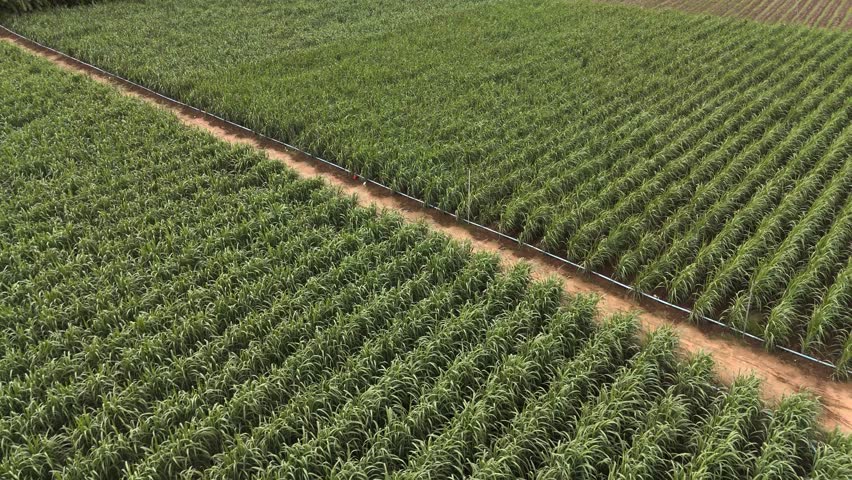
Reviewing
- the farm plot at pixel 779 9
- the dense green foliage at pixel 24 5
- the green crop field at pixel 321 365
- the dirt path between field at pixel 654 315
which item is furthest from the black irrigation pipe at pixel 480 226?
the farm plot at pixel 779 9

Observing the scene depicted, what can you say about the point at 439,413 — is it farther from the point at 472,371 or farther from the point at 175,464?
the point at 175,464

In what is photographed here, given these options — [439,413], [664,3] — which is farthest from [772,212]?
[664,3]

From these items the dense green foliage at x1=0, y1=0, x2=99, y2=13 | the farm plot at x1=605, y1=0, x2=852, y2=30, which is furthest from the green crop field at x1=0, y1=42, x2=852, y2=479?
the farm plot at x1=605, y1=0, x2=852, y2=30

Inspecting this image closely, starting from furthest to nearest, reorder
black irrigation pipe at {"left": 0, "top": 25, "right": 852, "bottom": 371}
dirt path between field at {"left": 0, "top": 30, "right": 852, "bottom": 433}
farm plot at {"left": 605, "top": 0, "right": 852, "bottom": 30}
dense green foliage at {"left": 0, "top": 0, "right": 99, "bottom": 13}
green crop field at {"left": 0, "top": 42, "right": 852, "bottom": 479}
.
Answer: farm plot at {"left": 605, "top": 0, "right": 852, "bottom": 30} < dense green foliage at {"left": 0, "top": 0, "right": 99, "bottom": 13} < black irrigation pipe at {"left": 0, "top": 25, "right": 852, "bottom": 371} < dirt path between field at {"left": 0, "top": 30, "right": 852, "bottom": 433} < green crop field at {"left": 0, "top": 42, "right": 852, "bottom": 479}

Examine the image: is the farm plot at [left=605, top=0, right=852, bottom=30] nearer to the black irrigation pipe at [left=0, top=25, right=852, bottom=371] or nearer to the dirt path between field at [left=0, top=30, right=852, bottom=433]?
the black irrigation pipe at [left=0, top=25, right=852, bottom=371]

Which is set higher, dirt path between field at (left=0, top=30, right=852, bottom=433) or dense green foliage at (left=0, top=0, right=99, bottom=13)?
dense green foliage at (left=0, top=0, right=99, bottom=13)

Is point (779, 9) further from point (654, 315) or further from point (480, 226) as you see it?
point (654, 315)
